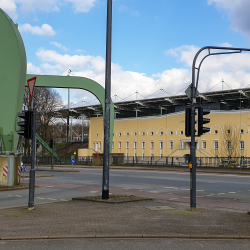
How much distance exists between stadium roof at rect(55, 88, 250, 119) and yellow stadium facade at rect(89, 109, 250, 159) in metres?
2.86

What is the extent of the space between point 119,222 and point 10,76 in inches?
526

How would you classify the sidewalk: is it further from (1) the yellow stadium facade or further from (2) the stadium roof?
(2) the stadium roof

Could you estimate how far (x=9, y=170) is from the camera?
62.0 ft

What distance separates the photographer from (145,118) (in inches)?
3216

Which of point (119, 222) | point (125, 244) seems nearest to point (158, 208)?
point (119, 222)

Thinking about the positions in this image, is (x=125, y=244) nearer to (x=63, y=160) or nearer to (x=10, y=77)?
(x=10, y=77)

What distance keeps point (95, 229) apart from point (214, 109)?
220 feet

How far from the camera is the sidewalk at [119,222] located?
26.3 feet

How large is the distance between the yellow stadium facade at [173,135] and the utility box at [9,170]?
137 feet

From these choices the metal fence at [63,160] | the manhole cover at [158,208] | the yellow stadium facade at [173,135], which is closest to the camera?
the manhole cover at [158,208]


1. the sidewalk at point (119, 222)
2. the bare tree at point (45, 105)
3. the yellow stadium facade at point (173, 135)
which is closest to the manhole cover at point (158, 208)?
the sidewalk at point (119, 222)

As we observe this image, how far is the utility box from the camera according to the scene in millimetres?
18750

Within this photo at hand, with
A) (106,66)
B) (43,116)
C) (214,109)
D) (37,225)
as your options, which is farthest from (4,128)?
(214,109)

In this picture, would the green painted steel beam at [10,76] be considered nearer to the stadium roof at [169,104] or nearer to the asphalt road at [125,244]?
the asphalt road at [125,244]
